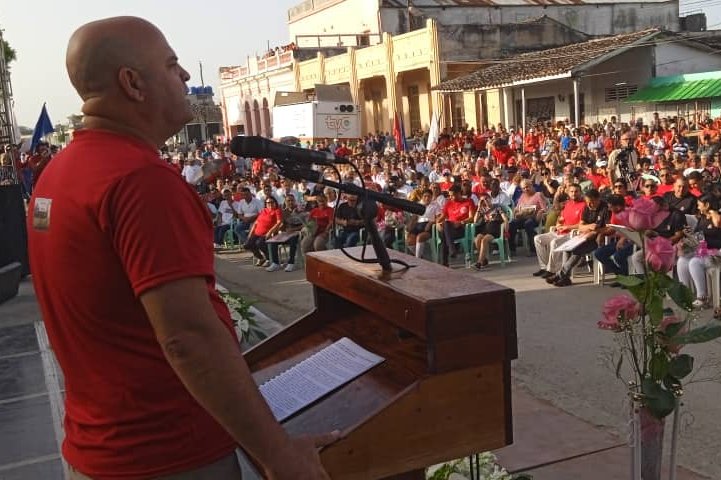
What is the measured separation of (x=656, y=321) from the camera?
2.15m

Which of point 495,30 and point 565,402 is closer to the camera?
point 565,402

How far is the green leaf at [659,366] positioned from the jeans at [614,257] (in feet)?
19.2

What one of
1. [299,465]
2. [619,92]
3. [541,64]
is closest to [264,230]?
[299,465]

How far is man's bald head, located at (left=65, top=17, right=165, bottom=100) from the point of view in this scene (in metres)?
1.44

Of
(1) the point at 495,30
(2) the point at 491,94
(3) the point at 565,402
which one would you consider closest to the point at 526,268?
(3) the point at 565,402

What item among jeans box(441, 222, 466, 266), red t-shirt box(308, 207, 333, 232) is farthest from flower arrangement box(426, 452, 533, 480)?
red t-shirt box(308, 207, 333, 232)

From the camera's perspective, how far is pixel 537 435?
12.7ft

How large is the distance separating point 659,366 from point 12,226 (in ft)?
27.4

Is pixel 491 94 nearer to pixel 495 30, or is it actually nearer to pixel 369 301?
pixel 495 30

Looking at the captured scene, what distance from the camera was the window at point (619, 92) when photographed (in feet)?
77.2

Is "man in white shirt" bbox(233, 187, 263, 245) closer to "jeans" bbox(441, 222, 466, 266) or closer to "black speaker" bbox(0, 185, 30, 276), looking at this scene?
"jeans" bbox(441, 222, 466, 266)

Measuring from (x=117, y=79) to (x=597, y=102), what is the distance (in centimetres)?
2491

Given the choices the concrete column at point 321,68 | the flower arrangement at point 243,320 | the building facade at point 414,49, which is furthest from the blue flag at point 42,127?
the concrete column at point 321,68

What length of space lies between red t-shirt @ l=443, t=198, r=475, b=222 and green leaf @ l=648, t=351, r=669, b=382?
7808 mm
